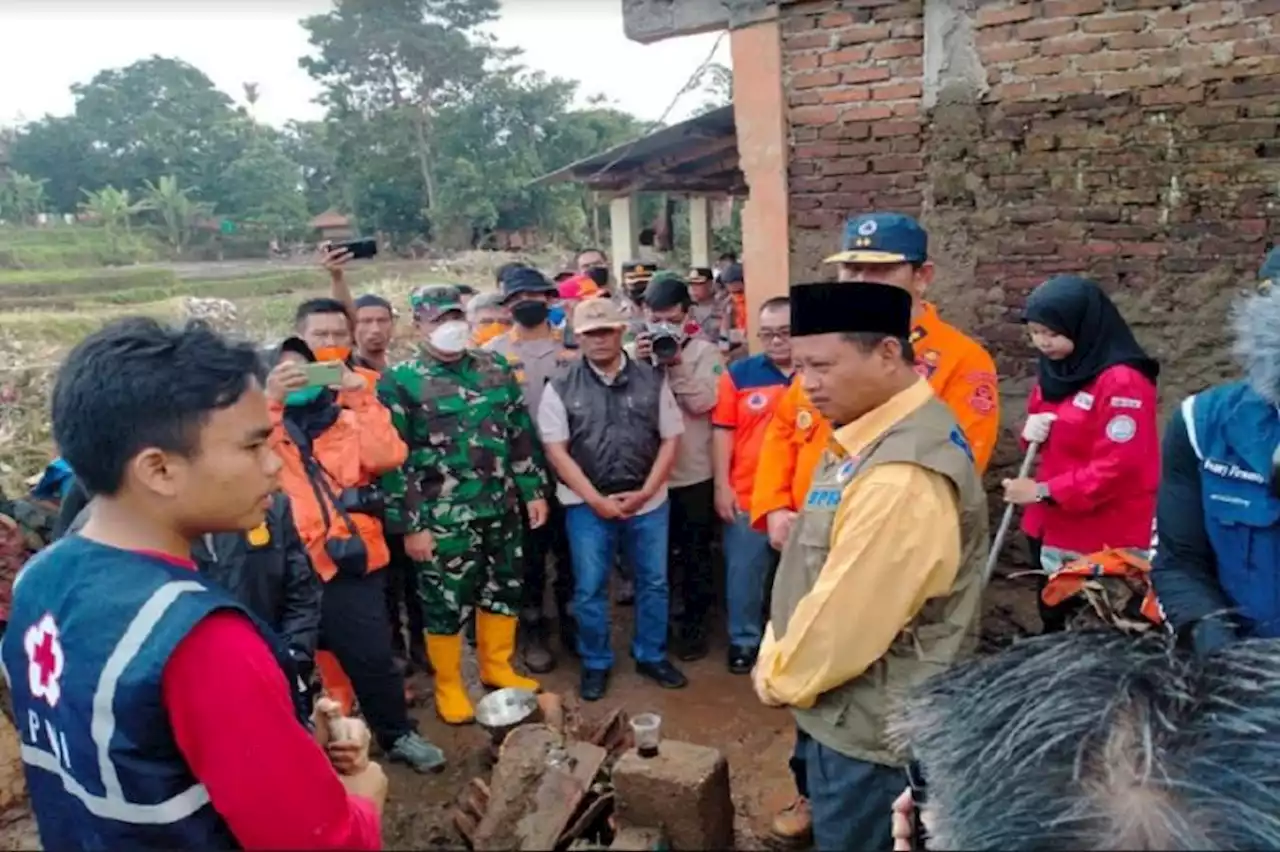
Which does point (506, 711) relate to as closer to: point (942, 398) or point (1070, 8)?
point (942, 398)

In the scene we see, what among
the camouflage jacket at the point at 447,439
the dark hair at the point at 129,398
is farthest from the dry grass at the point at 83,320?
the camouflage jacket at the point at 447,439

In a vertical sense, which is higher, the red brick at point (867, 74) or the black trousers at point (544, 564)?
the red brick at point (867, 74)

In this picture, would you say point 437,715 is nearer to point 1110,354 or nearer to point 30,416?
point 1110,354

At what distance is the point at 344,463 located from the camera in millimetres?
3760

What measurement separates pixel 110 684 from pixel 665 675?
3.75m

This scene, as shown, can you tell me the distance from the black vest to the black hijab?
1840mm

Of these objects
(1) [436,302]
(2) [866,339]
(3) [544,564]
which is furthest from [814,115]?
(2) [866,339]

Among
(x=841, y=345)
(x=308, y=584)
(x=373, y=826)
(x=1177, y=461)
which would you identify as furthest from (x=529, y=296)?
(x=373, y=826)

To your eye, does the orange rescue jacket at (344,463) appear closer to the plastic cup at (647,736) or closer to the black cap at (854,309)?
the plastic cup at (647,736)

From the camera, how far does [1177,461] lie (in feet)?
7.32

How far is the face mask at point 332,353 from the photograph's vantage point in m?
4.14

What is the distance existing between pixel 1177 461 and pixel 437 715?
354 centimetres

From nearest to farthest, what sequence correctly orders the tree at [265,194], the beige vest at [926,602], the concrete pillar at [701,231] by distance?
the beige vest at [926,602], the concrete pillar at [701,231], the tree at [265,194]

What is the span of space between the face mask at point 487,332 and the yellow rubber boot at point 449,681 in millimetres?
2007
